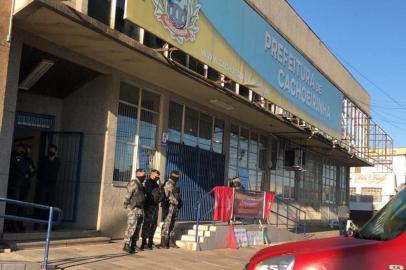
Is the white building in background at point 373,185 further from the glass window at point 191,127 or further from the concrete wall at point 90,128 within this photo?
the concrete wall at point 90,128

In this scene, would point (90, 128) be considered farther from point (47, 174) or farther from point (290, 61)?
point (290, 61)

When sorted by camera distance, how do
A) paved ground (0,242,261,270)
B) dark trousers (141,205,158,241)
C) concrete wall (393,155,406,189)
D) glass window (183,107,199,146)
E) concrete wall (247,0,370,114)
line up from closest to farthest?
paved ground (0,242,261,270)
dark trousers (141,205,158,241)
glass window (183,107,199,146)
concrete wall (247,0,370,114)
concrete wall (393,155,406,189)

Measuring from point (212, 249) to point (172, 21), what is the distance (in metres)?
5.95

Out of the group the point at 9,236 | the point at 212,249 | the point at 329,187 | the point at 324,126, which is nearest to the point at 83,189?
the point at 9,236

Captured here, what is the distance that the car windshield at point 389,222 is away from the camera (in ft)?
14.4

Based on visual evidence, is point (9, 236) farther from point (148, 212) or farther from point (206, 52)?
→ point (206, 52)

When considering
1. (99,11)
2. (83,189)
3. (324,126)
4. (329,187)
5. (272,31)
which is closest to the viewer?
(99,11)

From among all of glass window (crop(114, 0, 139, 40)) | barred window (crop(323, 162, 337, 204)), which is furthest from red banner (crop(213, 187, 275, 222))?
barred window (crop(323, 162, 337, 204))

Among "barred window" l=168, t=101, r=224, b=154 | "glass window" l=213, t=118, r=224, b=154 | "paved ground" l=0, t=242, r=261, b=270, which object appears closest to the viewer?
"paved ground" l=0, t=242, r=261, b=270

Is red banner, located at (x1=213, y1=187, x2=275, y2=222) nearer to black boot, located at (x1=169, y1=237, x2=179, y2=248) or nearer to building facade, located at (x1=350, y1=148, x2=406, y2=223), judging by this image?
black boot, located at (x1=169, y1=237, x2=179, y2=248)

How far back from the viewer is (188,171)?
53.1 feet

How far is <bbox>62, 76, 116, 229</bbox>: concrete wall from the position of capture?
492 inches

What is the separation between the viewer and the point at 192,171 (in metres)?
16.4

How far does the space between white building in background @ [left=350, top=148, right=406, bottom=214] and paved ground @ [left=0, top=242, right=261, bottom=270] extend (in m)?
43.5
